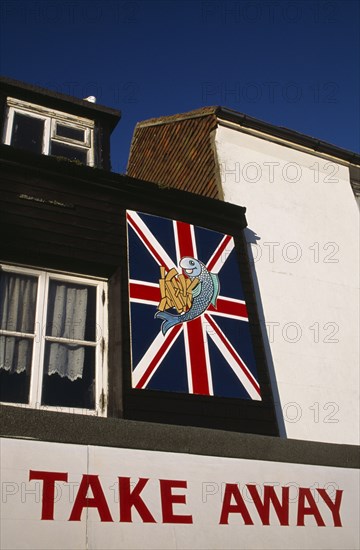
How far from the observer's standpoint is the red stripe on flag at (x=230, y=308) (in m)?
7.69

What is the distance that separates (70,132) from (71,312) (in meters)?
3.63

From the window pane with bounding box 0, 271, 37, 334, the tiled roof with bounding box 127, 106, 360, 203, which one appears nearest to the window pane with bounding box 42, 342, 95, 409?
the window pane with bounding box 0, 271, 37, 334

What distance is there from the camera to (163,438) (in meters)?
6.01

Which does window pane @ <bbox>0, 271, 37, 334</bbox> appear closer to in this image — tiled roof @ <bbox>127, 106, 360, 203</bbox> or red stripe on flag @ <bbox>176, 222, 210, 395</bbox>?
red stripe on flag @ <bbox>176, 222, 210, 395</bbox>

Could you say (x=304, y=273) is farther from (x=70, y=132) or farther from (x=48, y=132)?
(x=48, y=132)

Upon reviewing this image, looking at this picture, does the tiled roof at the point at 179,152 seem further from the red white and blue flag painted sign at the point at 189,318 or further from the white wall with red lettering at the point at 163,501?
the white wall with red lettering at the point at 163,501

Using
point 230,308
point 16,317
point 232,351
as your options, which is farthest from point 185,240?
point 16,317

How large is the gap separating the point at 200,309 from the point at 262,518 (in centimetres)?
280

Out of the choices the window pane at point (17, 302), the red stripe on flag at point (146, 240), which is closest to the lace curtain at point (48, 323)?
the window pane at point (17, 302)

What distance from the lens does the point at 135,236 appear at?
7.66m

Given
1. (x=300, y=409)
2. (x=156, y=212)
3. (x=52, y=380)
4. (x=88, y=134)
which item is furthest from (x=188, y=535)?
(x=88, y=134)

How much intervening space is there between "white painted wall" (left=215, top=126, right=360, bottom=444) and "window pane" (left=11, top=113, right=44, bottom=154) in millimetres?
3354

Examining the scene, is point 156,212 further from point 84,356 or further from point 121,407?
point 121,407

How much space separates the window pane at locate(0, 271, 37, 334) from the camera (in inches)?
251
